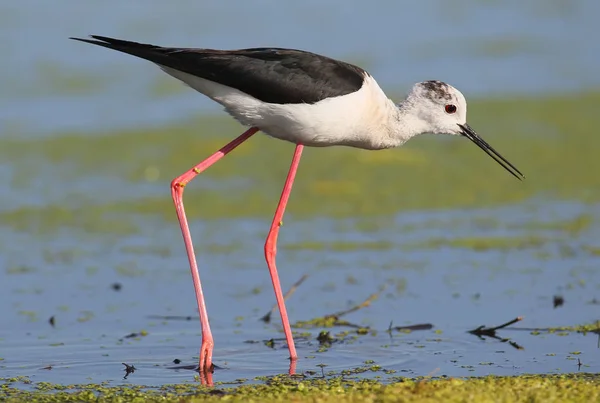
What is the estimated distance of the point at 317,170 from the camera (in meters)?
9.54

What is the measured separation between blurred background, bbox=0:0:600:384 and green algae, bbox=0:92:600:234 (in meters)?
0.03

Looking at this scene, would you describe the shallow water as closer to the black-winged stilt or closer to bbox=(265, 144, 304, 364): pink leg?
bbox=(265, 144, 304, 364): pink leg

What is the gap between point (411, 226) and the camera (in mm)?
8305

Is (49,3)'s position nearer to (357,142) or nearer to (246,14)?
(246,14)

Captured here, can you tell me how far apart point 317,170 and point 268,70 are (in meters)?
3.86

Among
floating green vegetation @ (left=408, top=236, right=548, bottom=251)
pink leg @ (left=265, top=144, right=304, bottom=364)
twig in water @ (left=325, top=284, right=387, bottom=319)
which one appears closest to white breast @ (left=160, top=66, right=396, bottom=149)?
pink leg @ (left=265, top=144, right=304, bottom=364)

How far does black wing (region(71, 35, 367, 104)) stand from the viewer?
5.66 m

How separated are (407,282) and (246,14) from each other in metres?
7.26

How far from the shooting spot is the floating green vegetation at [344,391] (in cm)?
440

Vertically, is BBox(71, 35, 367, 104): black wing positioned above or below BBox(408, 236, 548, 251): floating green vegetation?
above

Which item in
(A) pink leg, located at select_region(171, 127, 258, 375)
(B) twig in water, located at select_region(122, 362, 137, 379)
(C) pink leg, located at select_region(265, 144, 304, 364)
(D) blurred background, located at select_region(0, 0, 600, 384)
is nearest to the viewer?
(B) twig in water, located at select_region(122, 362, 137, 379)

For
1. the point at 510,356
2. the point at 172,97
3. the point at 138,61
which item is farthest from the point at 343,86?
the point at 138,61

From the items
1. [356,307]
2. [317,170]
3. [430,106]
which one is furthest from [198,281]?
[317,170]

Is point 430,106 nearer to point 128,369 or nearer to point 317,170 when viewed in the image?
point 128,369
